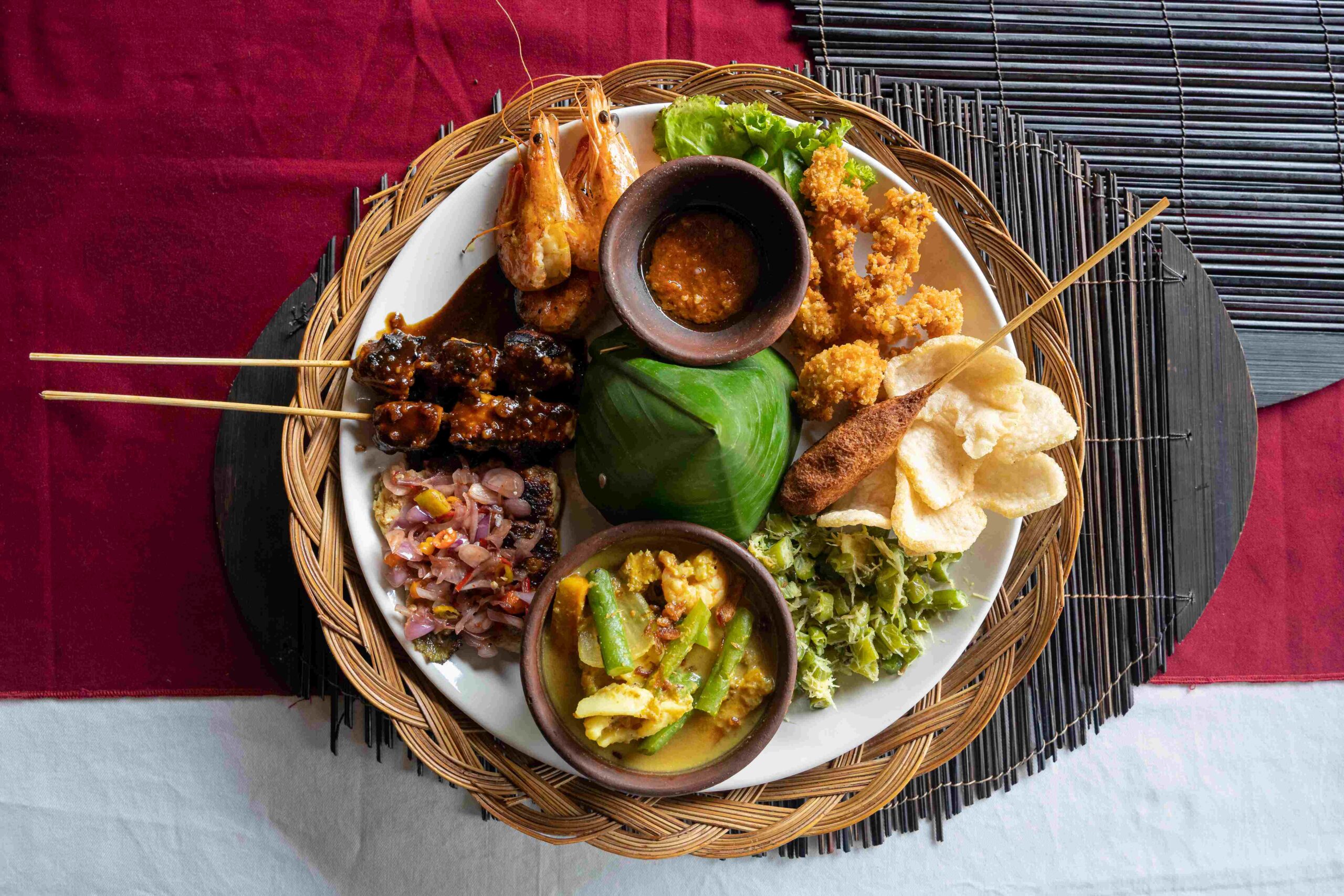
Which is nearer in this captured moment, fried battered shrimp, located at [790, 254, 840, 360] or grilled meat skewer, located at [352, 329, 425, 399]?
grilled meat skewer, located at [352, 329, 425, 399]

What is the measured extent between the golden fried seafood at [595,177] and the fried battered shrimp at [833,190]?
730mm

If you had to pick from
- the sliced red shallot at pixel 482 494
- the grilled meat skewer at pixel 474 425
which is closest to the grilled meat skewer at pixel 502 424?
the grilled meat skewer at pixel 474 425

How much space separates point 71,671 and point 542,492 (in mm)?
2546

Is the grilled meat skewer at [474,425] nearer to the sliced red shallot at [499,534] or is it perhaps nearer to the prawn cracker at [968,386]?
the sliced red shallot at [499,534]

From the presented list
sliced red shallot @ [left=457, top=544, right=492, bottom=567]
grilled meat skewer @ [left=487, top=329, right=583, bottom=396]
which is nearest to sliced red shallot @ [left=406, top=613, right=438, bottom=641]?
sliced red shallot @ [left=457, top=544, right=492, bottom=567]

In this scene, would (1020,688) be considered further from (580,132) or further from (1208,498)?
(580,132)

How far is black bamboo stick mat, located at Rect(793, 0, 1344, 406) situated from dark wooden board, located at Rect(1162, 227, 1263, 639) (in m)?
0.24

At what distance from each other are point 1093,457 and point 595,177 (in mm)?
2555

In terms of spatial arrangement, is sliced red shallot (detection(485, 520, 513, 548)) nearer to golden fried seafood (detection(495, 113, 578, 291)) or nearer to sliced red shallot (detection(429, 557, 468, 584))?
sliced red shallot (detection(429, 557, 468, 584))

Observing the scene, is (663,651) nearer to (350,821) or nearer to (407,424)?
(407,424)

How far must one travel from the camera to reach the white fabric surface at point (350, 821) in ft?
12.4

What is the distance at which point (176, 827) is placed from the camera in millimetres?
3811

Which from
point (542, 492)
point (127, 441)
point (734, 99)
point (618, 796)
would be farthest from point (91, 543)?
point (734, 99)

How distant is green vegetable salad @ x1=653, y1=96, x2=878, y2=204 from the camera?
326 cm
